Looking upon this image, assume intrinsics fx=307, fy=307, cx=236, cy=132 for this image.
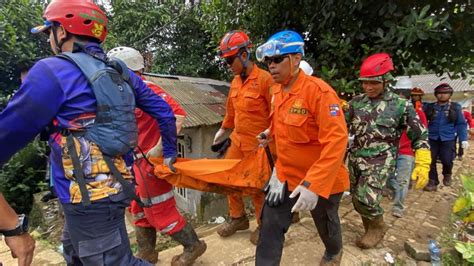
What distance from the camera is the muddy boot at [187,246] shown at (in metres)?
2.70

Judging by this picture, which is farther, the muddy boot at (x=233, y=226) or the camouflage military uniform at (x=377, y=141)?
the muddy boot at (x=233, y=226)

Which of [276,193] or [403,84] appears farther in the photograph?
[403,84]

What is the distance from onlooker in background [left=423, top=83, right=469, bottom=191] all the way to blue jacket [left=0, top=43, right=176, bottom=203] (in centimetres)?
608

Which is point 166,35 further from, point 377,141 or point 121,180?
point 121,180

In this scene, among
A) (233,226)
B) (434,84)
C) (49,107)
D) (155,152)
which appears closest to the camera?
(49,107)

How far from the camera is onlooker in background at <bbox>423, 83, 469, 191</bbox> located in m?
5.73

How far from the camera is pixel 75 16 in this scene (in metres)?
1.72

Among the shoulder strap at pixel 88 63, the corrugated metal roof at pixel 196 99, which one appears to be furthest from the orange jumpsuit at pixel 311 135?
the corrugated metal roof at pixel 196 99

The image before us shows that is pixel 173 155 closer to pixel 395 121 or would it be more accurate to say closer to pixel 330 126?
pixel 330 126

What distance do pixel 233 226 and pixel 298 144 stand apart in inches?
61.4

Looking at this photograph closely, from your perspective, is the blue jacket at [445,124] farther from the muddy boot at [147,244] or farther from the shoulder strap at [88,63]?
the shoulder strap at [88,63]

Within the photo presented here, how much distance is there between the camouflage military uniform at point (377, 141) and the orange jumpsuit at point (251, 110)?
1008 mm

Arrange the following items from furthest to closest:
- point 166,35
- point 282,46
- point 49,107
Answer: point 166,35
point 282,46
point 49,107

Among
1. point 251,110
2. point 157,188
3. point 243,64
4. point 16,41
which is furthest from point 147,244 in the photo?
point 16,41
